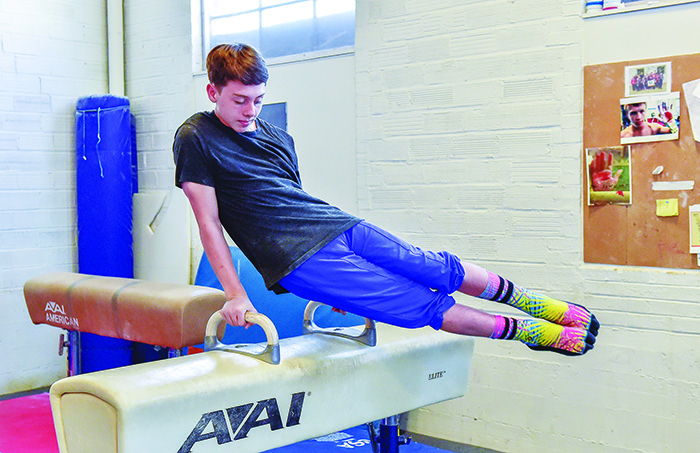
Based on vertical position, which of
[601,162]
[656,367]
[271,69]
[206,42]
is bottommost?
[656,367]

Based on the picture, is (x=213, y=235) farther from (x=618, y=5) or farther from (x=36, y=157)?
(x=36, y=157)

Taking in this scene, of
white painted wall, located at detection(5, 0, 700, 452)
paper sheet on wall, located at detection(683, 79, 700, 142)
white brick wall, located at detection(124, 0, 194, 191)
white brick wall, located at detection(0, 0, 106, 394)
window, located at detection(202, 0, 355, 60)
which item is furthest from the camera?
white brick wall, located at detection(124, 0, 194, 191)

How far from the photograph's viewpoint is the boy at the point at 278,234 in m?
2.04

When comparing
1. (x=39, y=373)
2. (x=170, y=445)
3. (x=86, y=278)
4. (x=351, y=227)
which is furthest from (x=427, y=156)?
(x=39, y=373)

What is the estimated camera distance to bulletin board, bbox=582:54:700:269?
271 centimetres

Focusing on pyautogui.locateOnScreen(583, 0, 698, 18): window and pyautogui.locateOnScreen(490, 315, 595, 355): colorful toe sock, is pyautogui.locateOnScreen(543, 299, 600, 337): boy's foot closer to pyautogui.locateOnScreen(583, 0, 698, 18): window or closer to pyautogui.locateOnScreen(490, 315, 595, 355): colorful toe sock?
pyautogui.locateOnScreen(490, 315, 595, 355): colorful toe sock

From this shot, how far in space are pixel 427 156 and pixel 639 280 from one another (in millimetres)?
1201

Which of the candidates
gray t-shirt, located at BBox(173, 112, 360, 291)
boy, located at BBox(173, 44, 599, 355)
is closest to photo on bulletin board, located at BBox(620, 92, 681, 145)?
boy, located at BBox(173, 44, 599, 355)

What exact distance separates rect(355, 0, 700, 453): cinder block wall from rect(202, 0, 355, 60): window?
0.32 metres

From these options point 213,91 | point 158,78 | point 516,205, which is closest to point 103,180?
point 158,78

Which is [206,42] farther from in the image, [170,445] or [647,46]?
[170,445]

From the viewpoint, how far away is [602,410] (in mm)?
2965

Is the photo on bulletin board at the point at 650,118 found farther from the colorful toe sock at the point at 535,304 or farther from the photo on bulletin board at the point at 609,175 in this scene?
the colorful toe sock at the point at 535,304

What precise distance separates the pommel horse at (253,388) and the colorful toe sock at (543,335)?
0.76 ft
